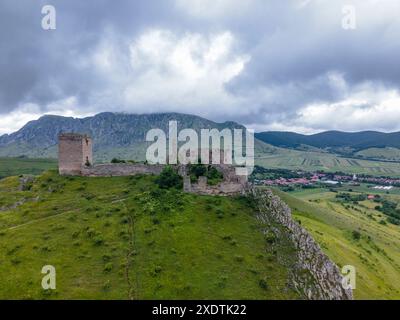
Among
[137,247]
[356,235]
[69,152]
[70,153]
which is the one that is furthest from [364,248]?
[69,152]

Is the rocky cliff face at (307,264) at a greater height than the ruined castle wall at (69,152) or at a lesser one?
lesser

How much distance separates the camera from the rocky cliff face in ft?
151

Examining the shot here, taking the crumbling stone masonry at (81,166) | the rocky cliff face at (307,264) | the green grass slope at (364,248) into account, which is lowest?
the green grass slope at (364,248)

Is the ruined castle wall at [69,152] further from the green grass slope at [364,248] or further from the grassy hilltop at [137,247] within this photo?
the green grass slope at [364,248]

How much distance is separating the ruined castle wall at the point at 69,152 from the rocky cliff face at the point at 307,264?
37.8 metres

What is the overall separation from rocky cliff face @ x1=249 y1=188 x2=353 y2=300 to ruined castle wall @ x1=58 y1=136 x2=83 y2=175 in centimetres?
3778

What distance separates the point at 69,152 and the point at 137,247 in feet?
105

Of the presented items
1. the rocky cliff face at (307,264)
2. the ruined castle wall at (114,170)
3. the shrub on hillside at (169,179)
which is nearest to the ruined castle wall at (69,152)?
the ruined castle wall at (114,170)

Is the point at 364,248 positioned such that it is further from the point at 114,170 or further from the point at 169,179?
the point at 114,170

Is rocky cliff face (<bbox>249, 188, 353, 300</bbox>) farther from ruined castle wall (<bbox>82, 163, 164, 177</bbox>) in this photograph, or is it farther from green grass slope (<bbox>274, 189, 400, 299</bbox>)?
ruined castle wall (<bbox>82, 163, 164, 177</bbox>)

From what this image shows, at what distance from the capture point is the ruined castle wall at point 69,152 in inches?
2744

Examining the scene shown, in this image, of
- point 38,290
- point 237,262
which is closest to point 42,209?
point 38,290

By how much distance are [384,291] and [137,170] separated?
6016 cm

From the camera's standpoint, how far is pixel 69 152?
69.8 m
